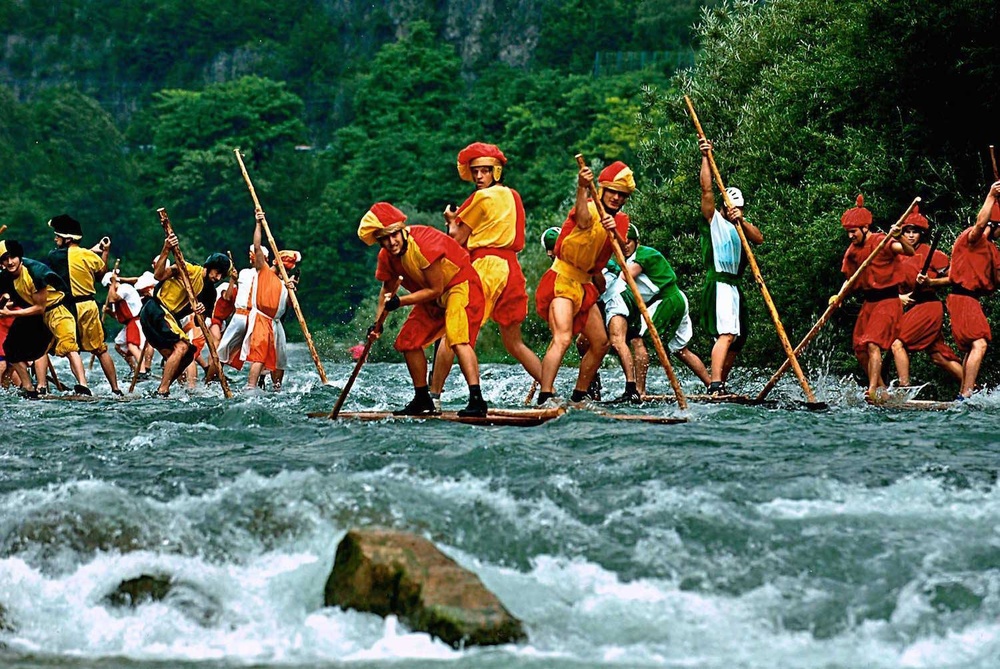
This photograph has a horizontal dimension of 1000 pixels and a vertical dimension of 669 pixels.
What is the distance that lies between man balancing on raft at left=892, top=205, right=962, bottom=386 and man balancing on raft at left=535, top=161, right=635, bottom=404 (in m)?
3.08

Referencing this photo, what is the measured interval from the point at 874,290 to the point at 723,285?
1.36 meters

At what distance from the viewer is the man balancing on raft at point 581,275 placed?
14516 millimetres

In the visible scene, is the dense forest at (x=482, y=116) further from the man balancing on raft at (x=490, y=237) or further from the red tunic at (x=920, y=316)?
the man balancing on raft at (x=490, y=237)

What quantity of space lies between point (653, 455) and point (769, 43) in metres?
16.1

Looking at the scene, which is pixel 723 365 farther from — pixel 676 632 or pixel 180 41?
pixel 180 41

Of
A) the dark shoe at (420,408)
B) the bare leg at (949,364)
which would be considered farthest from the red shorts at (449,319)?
the bare leg at (949,364)

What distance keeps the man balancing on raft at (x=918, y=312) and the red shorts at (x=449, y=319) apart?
15.3ft

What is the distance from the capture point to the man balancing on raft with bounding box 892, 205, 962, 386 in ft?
53.3

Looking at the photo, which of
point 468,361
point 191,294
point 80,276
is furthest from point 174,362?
point 468,361

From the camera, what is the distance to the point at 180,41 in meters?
117

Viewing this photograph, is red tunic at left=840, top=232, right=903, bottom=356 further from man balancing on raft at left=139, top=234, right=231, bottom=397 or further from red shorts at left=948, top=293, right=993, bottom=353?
man balancing on raft at left=139, top=234, right=231, bottom=397

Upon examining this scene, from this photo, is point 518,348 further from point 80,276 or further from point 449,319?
point 80,276

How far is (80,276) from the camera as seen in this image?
61.6ft

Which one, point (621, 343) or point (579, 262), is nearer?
point (579, 262)
